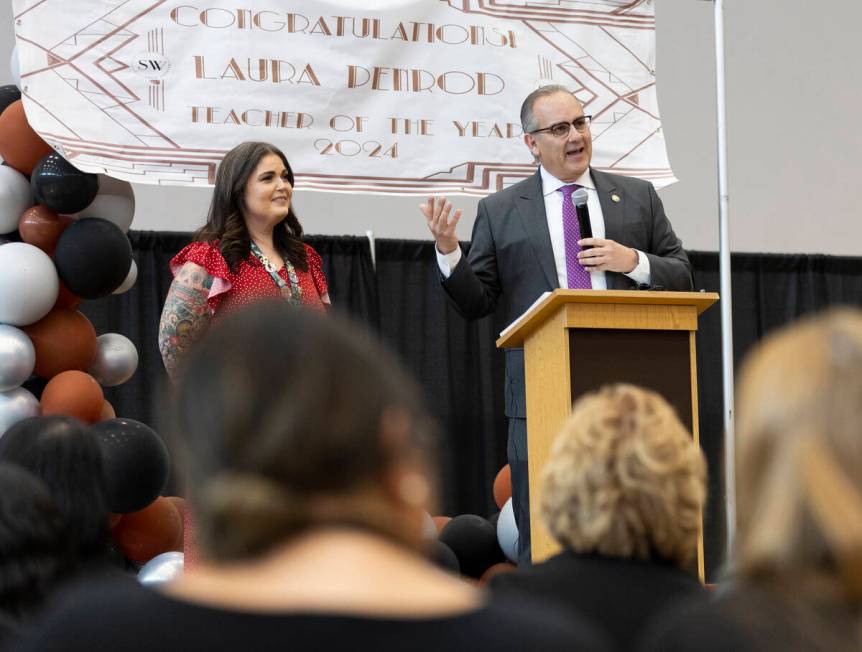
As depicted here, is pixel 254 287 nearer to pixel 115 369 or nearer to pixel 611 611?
pixel 115 369

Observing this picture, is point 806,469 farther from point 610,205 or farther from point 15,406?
point 15,406

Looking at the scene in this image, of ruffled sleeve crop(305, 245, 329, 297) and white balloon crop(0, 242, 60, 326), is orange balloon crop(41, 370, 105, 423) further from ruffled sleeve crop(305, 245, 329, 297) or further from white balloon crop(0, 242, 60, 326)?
ruffled sleeve crop(305, 245, 329, 297)

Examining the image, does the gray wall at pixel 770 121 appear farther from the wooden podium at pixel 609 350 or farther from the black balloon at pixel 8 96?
the black balloon at pixel 8 96

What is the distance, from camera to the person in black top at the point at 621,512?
1552 mm

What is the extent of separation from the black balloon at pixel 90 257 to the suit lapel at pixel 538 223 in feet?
4.50

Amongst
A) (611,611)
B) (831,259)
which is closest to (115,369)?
(611,611)

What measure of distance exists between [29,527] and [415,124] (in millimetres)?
3215

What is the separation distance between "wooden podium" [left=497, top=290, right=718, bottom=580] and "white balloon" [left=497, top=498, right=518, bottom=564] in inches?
63.6

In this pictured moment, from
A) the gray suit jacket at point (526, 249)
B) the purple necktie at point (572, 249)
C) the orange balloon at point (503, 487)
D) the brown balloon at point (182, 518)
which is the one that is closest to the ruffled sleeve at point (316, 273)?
the gray suit jacket at point (526, 249)

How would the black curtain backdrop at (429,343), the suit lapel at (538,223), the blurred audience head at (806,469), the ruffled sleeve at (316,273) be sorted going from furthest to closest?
1. the black curtain backdrop at (429,343)
2. the suit lapel at (538,223)
3. the ruffled sleeve at (316,273)
4. the blurred audience head at (806,469)

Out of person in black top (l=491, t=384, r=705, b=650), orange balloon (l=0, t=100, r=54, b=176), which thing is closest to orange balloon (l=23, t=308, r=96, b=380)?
orange balloon (l=0, t=100, r=54, b=176)

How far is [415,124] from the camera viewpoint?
4547 mm

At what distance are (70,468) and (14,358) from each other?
2135 mm

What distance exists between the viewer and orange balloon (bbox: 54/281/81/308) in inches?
162
